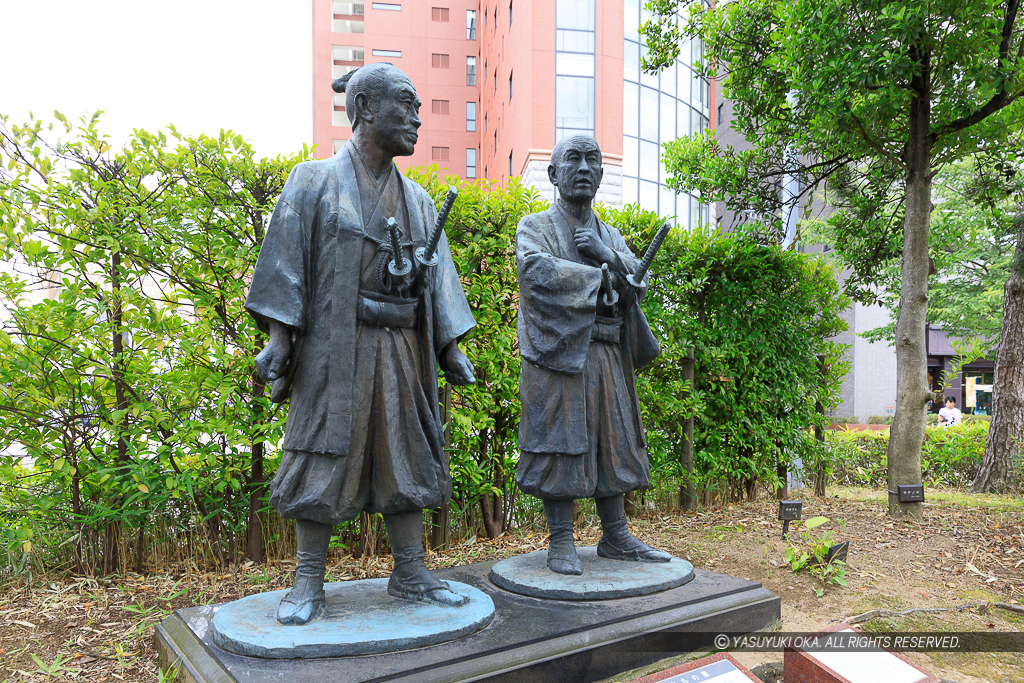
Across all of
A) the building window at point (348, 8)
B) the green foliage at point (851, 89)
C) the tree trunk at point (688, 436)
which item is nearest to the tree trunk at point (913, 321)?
the green foliage at point (851, 89)

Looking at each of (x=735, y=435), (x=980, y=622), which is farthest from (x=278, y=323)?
(x=735, y=435)

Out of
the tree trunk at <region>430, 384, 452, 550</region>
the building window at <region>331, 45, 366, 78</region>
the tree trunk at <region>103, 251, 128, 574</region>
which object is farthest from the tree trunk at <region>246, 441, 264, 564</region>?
the building window at <region>331, 45, 366, 78</region>

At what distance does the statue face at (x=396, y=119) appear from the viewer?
2.69 m

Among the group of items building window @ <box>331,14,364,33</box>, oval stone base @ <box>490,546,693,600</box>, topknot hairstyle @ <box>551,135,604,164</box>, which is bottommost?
oval stone base @ <box>490,546,693,600</box>

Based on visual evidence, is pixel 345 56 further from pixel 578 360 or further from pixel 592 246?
pixel 578 360

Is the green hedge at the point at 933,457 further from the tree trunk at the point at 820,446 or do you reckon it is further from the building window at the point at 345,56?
the building window at the point at 345,56

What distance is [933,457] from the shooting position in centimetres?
844

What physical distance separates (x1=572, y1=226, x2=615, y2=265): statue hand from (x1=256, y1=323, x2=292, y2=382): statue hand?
1.53 meters

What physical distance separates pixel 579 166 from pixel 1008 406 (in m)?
6.99

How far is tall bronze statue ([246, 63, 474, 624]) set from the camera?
8.40 feet

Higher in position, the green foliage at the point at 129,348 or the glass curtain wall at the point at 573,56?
the glass curtain wall at the point at 573,56

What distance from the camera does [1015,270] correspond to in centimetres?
750

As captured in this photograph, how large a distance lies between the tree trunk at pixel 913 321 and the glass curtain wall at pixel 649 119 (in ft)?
35.4

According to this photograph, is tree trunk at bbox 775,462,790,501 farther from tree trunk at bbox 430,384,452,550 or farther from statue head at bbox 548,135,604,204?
statue head at bbox 548,135,604,204
